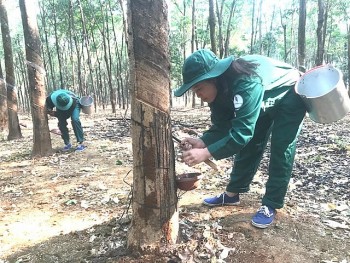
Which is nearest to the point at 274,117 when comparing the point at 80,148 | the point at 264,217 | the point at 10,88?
the point at 264,217

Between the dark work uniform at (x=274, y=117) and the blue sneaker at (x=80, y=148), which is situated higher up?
the dark work uniform at (x=274, y=117)

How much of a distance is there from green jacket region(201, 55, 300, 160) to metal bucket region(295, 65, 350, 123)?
0.42 feet

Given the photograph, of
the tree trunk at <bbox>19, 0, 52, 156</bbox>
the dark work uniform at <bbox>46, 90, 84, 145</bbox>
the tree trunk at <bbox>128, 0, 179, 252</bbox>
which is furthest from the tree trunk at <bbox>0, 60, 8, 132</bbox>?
the tree trunk at <bbox>128, 0, 179, 252</bbox>

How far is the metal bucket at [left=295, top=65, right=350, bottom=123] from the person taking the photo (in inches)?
114

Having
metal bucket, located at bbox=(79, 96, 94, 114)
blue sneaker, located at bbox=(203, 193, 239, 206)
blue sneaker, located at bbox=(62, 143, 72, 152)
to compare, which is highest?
metal bucket, located at bbox=(79, 96, 94, 114)

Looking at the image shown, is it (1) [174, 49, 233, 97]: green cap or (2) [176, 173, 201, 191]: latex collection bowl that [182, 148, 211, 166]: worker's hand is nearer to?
(2) [176, 173, 201, 191]: latex collection bowl

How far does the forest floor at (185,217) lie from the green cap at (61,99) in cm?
171

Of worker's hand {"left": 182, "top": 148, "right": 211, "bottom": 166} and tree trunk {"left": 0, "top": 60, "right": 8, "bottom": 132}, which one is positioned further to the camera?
tree trunk {"left": 0, "top": 60, "right": 8, "bottom": 132}

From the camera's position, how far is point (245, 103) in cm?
247

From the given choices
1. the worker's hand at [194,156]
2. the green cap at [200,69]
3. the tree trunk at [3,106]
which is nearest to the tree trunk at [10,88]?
the tree trunk at [3,106]

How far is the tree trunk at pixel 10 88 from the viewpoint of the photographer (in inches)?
360

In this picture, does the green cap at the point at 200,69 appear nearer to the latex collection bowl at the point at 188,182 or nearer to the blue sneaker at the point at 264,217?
the latex collection bowl at the point at 188,182

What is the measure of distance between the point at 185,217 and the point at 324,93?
1.70m

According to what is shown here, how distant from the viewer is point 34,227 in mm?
3445
